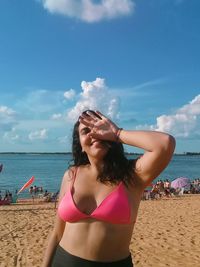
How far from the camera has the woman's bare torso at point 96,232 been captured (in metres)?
1.89

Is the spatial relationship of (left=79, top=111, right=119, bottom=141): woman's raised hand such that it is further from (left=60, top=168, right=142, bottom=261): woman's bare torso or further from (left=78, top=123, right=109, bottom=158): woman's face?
(left=60, top=168, right=142, bottom=261): woman's bare torso

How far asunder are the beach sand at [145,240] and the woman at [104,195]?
5.84 meters

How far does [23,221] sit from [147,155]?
1293 centimetres

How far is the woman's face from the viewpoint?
6.66 ft

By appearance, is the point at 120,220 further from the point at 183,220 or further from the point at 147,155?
the point at 183,220

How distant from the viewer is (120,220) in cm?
187

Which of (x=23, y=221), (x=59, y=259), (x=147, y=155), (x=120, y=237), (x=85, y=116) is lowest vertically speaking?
(x=23, y=221)

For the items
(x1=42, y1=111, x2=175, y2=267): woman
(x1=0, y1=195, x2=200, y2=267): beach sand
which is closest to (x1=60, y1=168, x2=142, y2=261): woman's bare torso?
(x1=42, y1=111, x2=175, y2=267): woman

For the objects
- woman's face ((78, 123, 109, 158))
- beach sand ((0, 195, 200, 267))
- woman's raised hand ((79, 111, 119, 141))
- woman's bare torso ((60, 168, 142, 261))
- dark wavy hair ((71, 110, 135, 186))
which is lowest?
beach sand ((0, 195, 200, 267))

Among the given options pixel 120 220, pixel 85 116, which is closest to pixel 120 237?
pixel 120 220

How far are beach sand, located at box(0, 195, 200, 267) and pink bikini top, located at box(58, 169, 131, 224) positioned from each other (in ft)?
19.4

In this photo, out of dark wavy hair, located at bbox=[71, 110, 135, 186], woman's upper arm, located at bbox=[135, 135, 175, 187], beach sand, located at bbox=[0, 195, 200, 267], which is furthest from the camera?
beach sand, located at bbox=[0, 195, 200, 267]

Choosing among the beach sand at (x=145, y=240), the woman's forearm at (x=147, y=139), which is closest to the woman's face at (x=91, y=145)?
the woman's forearm at (x=147, y=139)

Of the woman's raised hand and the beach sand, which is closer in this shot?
the woman's raised hand
